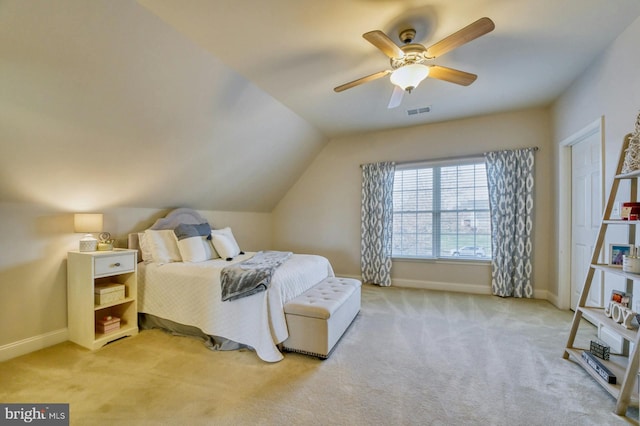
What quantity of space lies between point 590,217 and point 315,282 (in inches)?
126

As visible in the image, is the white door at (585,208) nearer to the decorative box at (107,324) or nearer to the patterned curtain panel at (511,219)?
the patterned curtain panel at (511,219)

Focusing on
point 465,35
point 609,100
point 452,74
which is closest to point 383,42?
point 465,35

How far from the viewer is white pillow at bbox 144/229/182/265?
311cm

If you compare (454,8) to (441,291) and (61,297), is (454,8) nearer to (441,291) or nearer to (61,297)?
(441,291)

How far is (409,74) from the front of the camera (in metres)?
2.13

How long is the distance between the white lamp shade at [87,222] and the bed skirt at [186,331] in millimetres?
1062

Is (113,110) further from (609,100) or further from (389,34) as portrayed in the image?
(609,100)

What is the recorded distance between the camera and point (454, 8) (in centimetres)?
199

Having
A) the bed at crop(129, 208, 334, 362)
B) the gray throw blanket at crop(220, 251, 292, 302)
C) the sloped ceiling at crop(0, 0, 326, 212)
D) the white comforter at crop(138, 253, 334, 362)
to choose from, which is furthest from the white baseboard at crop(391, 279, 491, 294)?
the sloped ceiling at crop(0, 0, 326, 212)

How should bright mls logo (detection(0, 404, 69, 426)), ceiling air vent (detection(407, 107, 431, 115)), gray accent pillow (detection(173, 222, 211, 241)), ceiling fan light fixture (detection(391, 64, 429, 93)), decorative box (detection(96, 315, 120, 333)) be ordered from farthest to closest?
ceiling air vent (detection(407, 107, 431, 115))
gray accent pillow (detection(173, 222, 211, 241))
decorative box (detection(96, 315, 120, 333))
ceiling fan light fixture (detection(391, 64, 429, 93))
bright mls logo (detection(0, 404, 69, 426))

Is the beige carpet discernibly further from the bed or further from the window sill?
the window sill

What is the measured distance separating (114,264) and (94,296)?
12.7 inches

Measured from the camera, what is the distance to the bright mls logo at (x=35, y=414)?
63.8 inches

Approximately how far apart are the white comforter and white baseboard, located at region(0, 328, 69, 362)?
658mm
